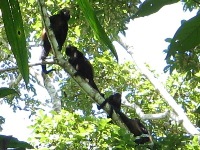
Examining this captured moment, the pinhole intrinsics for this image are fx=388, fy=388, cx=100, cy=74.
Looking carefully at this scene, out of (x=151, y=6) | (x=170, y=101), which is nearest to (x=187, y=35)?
(x=151, y=6)

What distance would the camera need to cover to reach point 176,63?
5574mm

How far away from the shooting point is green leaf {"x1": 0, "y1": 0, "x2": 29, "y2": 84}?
44 cm

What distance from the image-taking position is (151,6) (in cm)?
67

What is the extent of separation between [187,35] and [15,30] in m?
0.35

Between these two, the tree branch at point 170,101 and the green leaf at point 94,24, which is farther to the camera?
the tree branch at point 170,101

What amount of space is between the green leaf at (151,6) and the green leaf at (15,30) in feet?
0.93

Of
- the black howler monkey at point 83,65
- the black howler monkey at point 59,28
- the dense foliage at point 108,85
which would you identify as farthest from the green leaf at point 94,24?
the black howler monkey at point 83,65

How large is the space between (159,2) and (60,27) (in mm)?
5261

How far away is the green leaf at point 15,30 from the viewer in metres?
0.44

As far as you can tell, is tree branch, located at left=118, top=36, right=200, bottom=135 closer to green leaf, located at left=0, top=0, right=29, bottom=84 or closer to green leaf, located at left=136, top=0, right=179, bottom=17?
green leaf, located at left=136, top=0, right=179, bottom=17

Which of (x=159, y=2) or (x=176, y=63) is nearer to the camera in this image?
Result: (x=159, y=2)

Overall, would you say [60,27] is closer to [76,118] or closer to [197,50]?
[76,118]

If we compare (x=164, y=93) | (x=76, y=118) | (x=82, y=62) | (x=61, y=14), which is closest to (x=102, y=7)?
(x=61, y=14)

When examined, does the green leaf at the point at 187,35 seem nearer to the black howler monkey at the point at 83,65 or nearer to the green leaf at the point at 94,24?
the green leaf at the point at 94,24
